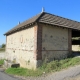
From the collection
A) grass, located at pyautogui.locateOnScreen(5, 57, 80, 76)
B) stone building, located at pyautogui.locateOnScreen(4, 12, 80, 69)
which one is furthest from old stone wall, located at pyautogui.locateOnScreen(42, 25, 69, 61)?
grass, located at pyautogui.locateOnScreen(5, 57, 80, 76)

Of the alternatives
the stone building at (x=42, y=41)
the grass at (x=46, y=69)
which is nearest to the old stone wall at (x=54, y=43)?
the stone building at (x=42, y=41)

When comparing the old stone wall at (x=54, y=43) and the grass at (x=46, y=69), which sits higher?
the old stone wall at (x=54, y=43)

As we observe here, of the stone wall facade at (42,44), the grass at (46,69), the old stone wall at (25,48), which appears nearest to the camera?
the grass at (46,69)

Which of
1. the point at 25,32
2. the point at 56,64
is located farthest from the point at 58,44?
the point at 25,32

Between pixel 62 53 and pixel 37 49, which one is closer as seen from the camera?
pixel 37 49

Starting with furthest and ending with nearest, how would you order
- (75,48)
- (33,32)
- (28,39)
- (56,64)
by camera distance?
1. (75,48)
2. (28,39)
3. (33,32)
4. (56,64)

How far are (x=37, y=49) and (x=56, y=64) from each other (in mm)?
2175

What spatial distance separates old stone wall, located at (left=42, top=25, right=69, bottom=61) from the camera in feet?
44.4

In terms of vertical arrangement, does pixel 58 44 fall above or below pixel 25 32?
below

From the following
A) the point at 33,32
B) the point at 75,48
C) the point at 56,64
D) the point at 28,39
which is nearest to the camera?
the point at 56,64

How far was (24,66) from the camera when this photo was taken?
48.8 ft

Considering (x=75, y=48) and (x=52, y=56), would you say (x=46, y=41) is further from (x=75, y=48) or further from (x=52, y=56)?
(x=75, y=48)

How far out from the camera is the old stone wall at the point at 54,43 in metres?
13.5

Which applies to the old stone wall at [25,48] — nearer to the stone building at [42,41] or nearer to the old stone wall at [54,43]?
the stone building at [42,41]
